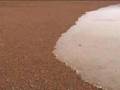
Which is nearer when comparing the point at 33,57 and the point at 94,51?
the point at 33,57

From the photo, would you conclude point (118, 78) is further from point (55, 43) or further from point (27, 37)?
point (27, 37)

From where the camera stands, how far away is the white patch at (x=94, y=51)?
209 cm

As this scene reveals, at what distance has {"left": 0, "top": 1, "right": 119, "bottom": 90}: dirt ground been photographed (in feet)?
6.40

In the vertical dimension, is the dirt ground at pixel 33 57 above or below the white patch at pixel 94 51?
below

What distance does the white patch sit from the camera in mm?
2088

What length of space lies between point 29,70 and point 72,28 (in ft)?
5.30

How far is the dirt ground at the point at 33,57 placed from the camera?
1951mm

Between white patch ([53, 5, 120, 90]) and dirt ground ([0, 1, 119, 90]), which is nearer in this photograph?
→ dirt ground ([0, 1, 119, 90])

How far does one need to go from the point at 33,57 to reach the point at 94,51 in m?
0.59

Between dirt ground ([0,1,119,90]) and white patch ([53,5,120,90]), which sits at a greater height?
white patch ([53,5,120,90])

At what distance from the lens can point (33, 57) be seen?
8.23ft

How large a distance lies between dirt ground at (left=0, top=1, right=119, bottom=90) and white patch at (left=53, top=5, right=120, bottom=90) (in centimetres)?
10

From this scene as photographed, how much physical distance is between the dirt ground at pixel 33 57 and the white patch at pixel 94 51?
0.10m

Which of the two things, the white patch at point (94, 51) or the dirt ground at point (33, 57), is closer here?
the dirt ground at point (33, 57)
